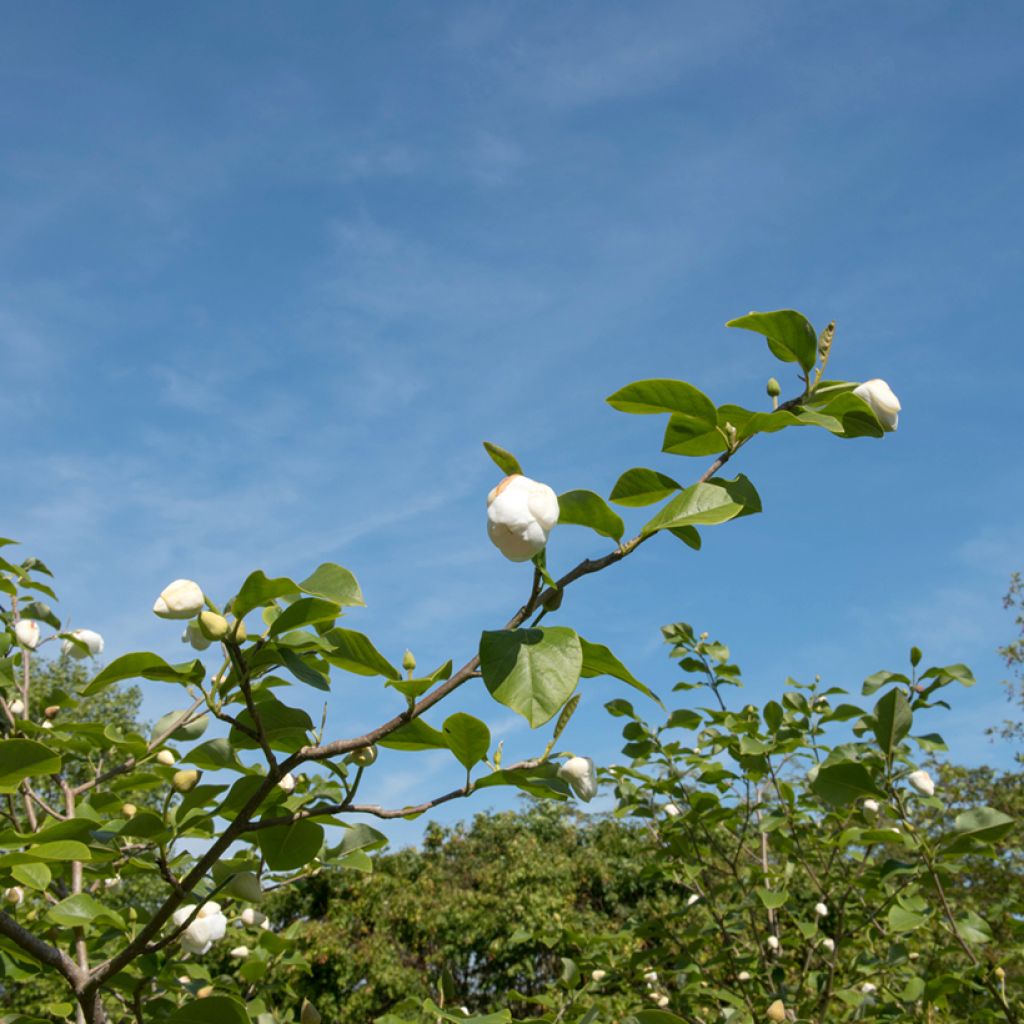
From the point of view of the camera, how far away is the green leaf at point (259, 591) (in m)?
0.96

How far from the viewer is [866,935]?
3709mm

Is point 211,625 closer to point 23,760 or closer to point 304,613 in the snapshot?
point 304,613

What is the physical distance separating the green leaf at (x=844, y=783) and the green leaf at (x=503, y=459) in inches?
48.1

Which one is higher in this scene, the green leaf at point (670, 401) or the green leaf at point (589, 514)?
the green leaf at point (670, 401)

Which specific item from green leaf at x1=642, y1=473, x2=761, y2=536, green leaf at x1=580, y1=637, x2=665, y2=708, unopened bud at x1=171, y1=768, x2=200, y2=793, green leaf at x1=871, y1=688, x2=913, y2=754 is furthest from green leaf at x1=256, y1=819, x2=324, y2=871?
green leaf at x1=871, y1=688, x2=913, y2=754

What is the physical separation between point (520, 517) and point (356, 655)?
0.28 metres

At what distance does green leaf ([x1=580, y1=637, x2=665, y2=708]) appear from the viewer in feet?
3.13

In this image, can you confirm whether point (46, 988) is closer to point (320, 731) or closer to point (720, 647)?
point (720, 647)

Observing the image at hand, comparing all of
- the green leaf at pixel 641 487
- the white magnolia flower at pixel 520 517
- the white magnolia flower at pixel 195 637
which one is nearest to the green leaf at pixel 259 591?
the white magnolia flower at pixel 195 637

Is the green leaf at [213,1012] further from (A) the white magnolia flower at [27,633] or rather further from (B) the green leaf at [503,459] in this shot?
(A) the white magnolia flower at [27,633]

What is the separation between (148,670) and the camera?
41.6 inches

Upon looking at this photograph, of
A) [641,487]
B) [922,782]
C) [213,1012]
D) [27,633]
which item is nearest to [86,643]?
[27,633]

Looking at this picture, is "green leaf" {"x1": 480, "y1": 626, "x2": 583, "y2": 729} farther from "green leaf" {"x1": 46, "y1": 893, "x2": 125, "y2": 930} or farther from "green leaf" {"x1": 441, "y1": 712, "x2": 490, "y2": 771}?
"green leaf" {"x1": 46, "y1": 893, "x2": 125, "y2": 930}

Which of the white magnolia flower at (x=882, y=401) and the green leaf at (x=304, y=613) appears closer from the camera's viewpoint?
the green leaf at (x=304, y=613)
